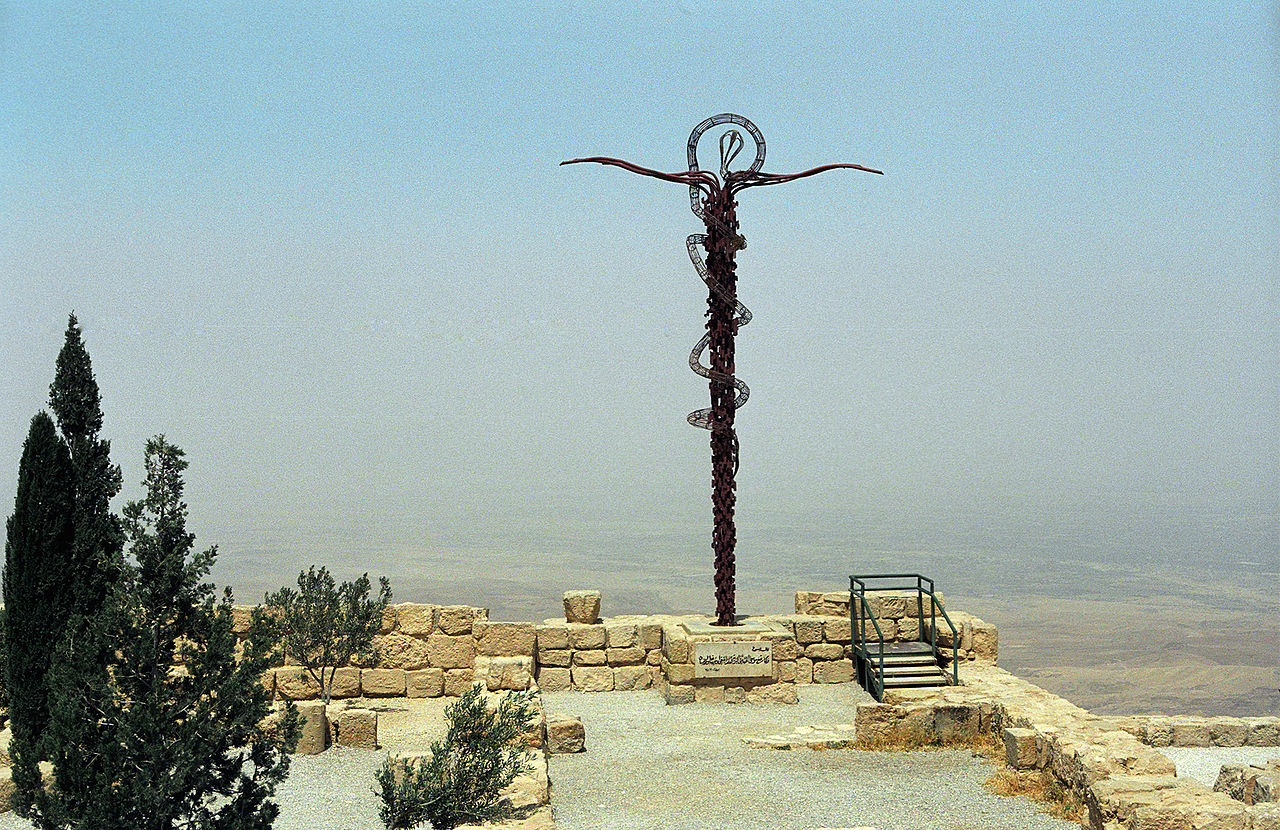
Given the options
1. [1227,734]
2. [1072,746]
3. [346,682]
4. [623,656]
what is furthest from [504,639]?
[1227,734]

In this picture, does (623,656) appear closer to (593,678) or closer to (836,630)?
(593,678)

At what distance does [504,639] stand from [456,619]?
72 centimetres

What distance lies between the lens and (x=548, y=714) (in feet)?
48.1

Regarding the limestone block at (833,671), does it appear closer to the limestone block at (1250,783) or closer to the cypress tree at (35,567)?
the limestone block at (1250,783)

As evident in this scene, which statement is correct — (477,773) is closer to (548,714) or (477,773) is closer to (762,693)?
(548,714)

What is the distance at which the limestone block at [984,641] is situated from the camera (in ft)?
56.5

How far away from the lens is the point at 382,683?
640 inches

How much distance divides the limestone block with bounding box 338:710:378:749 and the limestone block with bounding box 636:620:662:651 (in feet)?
15.2

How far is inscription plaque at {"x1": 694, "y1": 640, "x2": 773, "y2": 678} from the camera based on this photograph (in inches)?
631

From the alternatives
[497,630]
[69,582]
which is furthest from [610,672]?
[69,582]

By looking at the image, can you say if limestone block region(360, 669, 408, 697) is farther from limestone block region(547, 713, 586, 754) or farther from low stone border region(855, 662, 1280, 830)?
low stone border region(855, 662, 1280, 830)

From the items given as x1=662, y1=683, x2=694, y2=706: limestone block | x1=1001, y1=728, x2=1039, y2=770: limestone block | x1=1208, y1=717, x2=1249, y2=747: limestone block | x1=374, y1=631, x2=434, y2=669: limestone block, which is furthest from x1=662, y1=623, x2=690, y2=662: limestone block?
x1=1208, y1=717, x2=1249, y2=747: limestone block

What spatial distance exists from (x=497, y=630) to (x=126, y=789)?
9117 mm

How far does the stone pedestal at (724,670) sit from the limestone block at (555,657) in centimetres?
153
